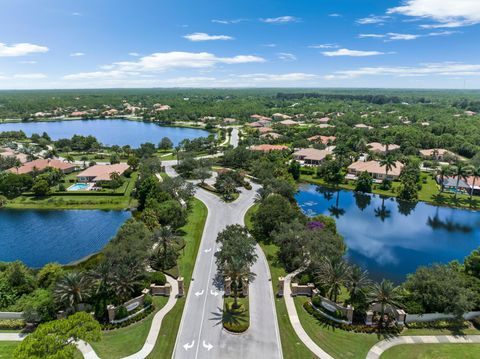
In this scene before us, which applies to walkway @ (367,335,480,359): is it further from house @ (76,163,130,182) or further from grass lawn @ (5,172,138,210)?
house @ (76,163,130,182)

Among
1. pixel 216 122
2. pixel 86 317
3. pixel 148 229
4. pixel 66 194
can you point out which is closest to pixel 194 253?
pixel 148 229

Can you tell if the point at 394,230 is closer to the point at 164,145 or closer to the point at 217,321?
the point at 217,321

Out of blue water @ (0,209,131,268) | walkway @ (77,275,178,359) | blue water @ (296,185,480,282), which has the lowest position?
blue water @ (296,185,480,282)

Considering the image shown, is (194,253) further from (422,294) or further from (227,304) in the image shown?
(422,294)

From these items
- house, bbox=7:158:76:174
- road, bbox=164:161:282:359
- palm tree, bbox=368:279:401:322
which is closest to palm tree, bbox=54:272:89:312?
road, bbox=164:161:282:359

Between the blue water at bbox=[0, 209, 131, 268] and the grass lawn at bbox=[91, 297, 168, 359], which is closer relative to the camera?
the grass lawn at bbox=[91, 297, 168, 359]

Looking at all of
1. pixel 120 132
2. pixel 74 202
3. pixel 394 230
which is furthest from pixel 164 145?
pixel 394 230

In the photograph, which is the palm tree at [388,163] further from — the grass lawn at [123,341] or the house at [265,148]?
the grass lawn at [123,341]
